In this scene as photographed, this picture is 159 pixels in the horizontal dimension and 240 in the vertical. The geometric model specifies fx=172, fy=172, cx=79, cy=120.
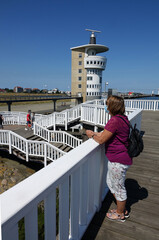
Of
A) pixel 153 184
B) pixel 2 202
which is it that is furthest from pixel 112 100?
pixel 153 184

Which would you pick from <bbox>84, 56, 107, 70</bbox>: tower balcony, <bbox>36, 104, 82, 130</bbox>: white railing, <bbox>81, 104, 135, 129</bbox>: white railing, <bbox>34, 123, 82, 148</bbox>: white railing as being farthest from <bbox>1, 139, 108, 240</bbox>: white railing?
<bbox>84, 56, 107, 70</bbox>: tower balcony

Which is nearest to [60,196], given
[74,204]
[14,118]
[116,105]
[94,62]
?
[74,204]

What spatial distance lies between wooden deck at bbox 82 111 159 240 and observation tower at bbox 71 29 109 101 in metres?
42.1

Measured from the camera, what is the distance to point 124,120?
213 centimetres

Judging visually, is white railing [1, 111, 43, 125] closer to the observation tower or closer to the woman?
the woman

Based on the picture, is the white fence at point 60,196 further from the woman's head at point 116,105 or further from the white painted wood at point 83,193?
the woman's head at point 116,105

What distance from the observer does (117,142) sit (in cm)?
216

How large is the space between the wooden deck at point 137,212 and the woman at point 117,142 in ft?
1.02

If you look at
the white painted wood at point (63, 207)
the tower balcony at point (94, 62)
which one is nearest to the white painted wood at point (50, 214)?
the white painted wood at point (63, 207)

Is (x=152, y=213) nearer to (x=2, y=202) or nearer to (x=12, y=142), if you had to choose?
(x=2, y=202)

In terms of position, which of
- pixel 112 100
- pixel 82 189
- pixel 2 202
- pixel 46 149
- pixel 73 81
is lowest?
pixel 46 149

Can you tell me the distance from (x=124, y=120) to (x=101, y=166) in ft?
2.64

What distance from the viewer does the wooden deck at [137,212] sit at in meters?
2.14

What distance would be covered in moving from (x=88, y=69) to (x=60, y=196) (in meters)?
45.0
